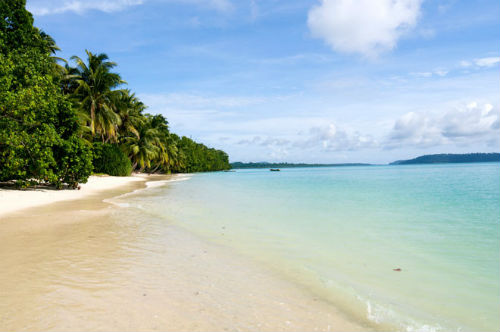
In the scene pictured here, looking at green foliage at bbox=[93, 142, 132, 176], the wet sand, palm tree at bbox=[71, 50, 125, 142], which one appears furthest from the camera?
green foliage at bbox=[93, 142, 132, 176]

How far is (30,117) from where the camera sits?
506 inches

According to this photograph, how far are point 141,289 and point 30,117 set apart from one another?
13.0 m

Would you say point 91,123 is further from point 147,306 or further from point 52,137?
point 147,306

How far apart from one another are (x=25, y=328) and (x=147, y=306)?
1044mm

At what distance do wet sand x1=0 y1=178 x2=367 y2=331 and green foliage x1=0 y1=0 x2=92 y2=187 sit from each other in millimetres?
8551

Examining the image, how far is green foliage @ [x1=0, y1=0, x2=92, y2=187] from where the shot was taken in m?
12.4

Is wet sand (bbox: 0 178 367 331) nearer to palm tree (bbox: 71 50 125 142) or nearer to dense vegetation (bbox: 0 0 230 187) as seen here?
dense vegetation (bbox: 0 0 230 187)

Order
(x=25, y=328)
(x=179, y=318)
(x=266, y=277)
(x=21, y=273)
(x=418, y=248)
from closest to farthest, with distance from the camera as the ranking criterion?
1. (x=25, y=328)
2. (x=179, y=318)
3. (x=21, y=273)
4. (x=266, y=277)
5. (x=418, y=248)

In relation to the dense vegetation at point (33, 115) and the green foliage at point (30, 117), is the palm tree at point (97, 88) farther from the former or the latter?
the green foliage at point (30, 117)

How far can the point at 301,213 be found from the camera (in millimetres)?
11672

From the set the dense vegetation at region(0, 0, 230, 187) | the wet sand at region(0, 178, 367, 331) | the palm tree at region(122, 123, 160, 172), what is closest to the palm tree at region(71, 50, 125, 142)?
the dense vegetation at region(0, 0, 230, 187)

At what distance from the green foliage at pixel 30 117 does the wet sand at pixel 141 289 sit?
8.55 metres

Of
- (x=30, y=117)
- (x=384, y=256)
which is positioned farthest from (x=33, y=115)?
(x=384, y=256)

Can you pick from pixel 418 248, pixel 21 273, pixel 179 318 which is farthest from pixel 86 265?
pixel 418 248
